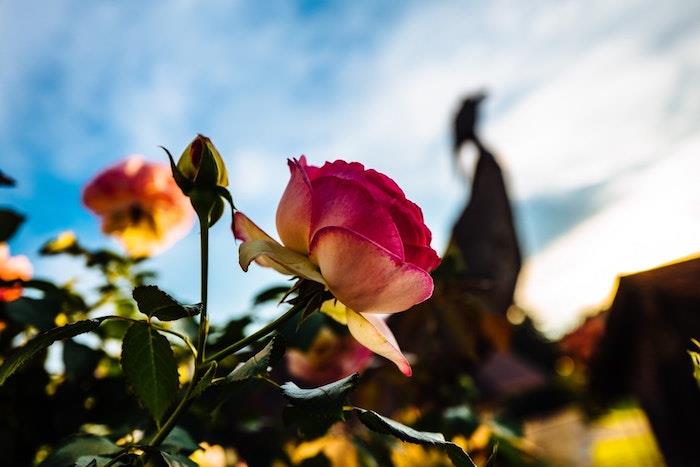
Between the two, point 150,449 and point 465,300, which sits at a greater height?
point 150,449

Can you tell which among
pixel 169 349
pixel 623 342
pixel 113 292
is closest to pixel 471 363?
pixel 113 292

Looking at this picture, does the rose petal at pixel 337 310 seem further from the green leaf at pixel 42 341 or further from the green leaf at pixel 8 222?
the green leaf at pixel 8 222

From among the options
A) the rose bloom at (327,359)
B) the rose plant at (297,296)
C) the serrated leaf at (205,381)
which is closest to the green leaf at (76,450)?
the rose plant at (297,296)

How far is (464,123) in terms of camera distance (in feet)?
4.66

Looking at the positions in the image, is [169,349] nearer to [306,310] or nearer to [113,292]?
[306,310]

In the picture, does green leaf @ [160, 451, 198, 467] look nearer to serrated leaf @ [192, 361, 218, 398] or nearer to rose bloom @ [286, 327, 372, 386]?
serrated leaf @ [192, 361, 218, 398]

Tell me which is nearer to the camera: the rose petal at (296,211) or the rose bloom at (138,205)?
the rose petal at (296,211)

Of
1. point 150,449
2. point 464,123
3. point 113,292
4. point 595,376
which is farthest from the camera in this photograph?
point 595,376

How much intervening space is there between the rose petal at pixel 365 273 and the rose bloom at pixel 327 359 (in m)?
0.47

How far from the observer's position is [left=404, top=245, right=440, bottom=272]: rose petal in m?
0.31

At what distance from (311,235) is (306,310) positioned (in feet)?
0.16

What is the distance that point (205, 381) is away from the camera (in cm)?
27

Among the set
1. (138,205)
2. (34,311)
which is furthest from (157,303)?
(138,205)

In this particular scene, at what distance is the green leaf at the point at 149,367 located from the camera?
298 millimetres
